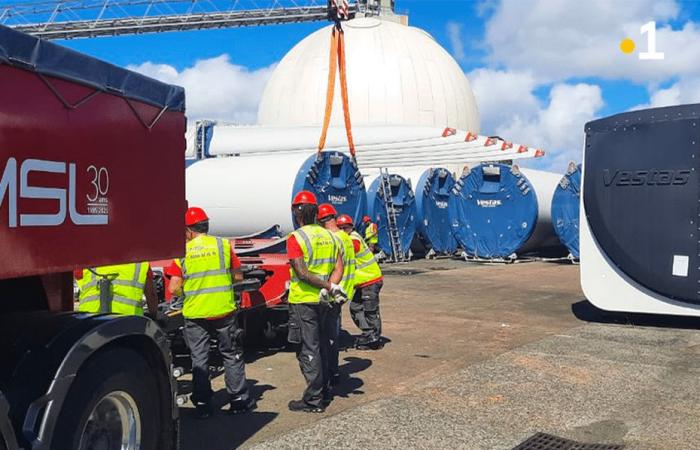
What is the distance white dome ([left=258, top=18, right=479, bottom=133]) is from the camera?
3922 centimetres

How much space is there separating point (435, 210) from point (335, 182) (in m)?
7.20

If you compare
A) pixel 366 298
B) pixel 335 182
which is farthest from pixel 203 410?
pixel 335 182

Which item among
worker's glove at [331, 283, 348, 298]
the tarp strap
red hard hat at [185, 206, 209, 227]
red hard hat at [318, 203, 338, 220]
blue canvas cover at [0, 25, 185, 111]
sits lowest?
worker's glove at [331, 283, 348, 298]

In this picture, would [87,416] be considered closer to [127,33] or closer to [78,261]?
[78,261]

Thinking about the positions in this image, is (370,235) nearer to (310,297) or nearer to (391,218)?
(310,297)

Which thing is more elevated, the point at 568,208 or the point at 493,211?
the point at 568,208

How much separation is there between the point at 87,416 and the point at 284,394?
321cm

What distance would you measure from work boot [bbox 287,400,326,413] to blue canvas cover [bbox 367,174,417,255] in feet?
48.9

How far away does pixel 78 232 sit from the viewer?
3432mm

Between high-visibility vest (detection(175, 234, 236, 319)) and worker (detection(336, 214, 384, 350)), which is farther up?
high-visibility vest (detection(175, 234, 236, 319))

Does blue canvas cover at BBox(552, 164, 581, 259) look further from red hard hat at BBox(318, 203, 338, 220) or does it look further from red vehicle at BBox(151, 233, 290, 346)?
red hard hat at BBox(318, 203, 338, 220)

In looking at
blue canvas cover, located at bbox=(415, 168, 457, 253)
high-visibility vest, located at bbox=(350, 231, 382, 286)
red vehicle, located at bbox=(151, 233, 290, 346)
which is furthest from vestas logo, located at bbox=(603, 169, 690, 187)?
blue canvas cover, located at bbox=(415, 168, 457, 253)

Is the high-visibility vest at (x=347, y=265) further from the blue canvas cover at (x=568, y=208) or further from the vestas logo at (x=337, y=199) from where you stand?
the blue canvas cover at (x=568, y=208)

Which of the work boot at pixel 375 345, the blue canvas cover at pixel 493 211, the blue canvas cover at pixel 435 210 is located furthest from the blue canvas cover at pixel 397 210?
the work boot at pixel 375 345
